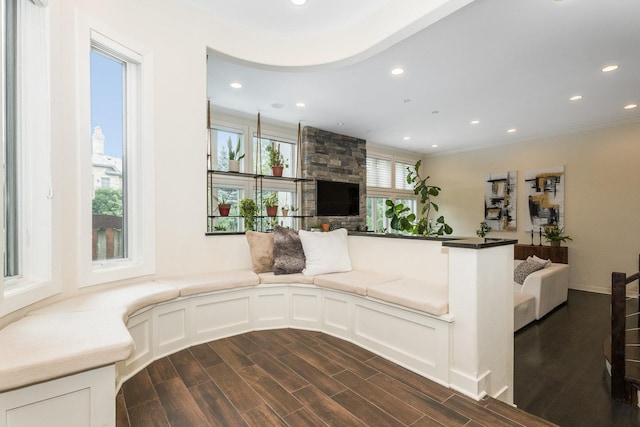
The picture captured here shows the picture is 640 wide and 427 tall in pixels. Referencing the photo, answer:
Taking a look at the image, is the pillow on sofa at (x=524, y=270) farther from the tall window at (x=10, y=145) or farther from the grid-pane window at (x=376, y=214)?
the tall window at (x=10, y=145)

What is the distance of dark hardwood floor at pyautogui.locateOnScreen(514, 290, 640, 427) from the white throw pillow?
180 cm

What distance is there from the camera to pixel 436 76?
12.1 feet

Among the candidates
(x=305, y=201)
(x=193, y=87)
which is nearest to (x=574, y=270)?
(x=305, y=201)

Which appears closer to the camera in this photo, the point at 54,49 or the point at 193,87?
the point at 54,49

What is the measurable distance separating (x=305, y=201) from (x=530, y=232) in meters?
4.76

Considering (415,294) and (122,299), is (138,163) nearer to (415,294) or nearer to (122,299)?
(122,299)

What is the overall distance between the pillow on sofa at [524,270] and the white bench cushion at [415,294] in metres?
2.41

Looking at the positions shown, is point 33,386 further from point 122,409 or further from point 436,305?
point 436,305

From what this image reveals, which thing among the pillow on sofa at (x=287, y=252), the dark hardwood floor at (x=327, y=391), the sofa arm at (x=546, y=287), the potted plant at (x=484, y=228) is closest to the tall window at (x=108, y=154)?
the dark hardwood floor at (x=327, y=391)

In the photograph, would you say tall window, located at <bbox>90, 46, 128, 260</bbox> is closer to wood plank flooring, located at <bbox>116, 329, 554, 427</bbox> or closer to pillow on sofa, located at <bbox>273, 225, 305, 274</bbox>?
wood plank flooring, located at <bbox>116, 329, 554, 427</bbox>

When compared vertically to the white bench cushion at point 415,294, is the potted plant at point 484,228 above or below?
above

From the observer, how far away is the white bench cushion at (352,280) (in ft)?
8.49

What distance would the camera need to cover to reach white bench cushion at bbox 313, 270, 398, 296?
2.59 meters

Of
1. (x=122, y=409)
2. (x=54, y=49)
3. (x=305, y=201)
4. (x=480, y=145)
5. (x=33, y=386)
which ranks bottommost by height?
(x=122, y=409)
